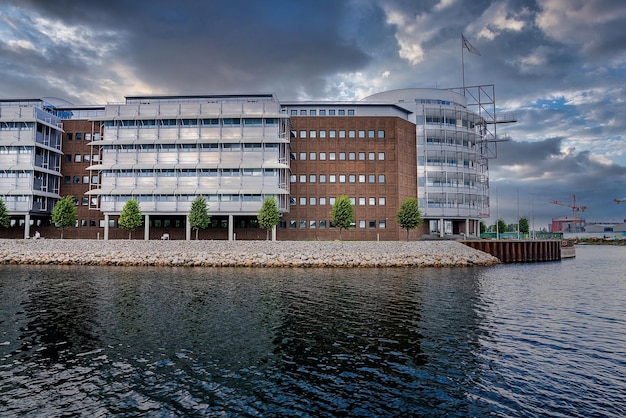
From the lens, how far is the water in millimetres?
11570

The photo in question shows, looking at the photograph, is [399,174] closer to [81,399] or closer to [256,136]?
[256,136]

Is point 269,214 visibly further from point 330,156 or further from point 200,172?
point 330,156

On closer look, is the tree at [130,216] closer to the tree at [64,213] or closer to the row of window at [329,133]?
the tree at [64,213]

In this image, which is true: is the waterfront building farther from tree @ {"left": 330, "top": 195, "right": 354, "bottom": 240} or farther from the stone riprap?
the stone riprap

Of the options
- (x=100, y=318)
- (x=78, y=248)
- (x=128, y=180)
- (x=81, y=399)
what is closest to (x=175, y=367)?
(x=81, y=399)

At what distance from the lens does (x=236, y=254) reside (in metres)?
52.9

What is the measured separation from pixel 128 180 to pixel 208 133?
50.5 feet

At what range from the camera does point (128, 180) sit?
67625 millimetres

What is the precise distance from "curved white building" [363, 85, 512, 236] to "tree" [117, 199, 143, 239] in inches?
1977

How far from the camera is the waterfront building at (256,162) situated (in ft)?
218


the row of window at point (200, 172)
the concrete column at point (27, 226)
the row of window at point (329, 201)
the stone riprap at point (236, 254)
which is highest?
the row of window at point (200, 172)

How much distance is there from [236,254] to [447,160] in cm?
4799

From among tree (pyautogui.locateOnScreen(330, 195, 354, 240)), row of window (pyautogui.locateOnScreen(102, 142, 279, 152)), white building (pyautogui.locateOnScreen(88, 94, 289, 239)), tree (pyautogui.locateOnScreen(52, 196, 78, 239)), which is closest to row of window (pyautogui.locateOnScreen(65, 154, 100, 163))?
white building (pyautogui.locateOnScreen(88, 94, 289, 239))

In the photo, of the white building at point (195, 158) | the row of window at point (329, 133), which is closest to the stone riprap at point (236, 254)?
the white building at point (195, 158)
